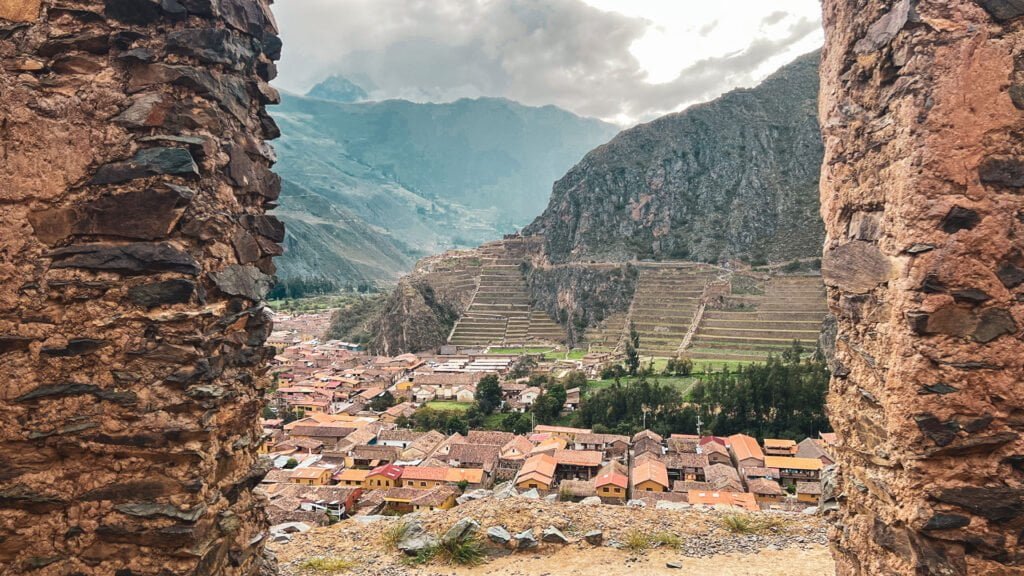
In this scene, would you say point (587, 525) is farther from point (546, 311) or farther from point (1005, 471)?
point (546, 311)

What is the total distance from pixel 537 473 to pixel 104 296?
17.3 meters

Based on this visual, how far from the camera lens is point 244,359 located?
357 centimetres

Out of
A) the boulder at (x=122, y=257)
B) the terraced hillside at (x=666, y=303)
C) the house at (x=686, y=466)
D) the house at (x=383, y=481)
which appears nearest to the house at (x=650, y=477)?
the house at (x=686, y=466)

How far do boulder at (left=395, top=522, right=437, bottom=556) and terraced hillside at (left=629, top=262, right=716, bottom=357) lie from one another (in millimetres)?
41672

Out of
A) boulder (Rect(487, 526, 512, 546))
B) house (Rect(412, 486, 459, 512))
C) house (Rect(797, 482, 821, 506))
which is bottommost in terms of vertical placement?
house (Rect(797, 482, 821, 506))

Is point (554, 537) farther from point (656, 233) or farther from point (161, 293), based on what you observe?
point (656, 233)

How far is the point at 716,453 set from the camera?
866 inches

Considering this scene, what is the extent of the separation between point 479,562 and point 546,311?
63658mm

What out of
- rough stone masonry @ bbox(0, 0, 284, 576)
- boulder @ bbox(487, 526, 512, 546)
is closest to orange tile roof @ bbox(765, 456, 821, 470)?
boulder @ bbox(487, 526, 512, 546)

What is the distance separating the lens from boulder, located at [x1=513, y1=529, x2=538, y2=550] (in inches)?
284

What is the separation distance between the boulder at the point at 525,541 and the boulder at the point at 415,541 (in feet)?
3.45

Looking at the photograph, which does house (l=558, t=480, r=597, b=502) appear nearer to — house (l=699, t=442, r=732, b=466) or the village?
the village

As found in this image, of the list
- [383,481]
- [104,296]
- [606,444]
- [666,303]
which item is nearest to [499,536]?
[104,296]

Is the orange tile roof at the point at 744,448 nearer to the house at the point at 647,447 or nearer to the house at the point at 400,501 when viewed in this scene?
the house at the point at 647,447
